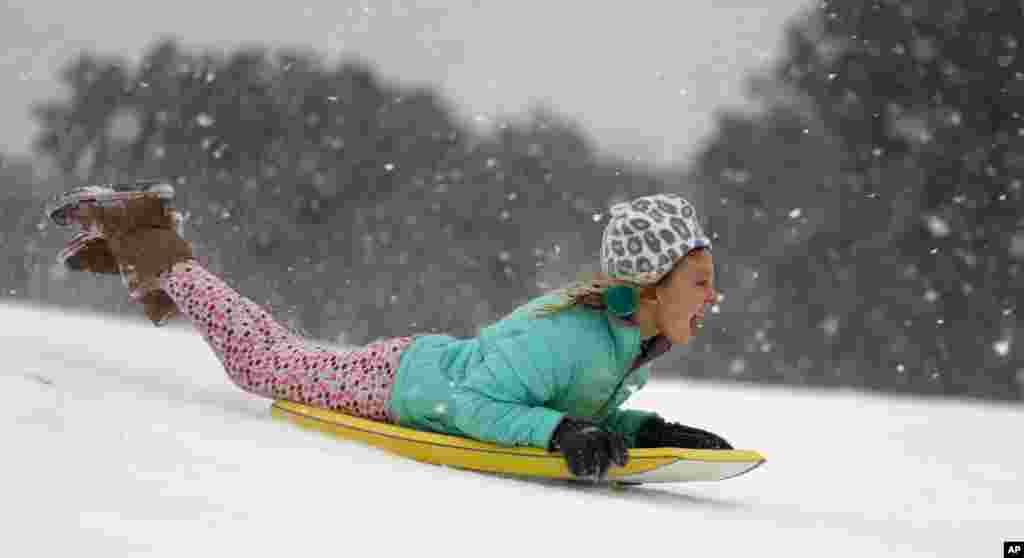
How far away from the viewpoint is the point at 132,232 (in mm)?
2686

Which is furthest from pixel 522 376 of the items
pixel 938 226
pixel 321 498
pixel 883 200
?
pixel 883 200

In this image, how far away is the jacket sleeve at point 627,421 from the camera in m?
2.10

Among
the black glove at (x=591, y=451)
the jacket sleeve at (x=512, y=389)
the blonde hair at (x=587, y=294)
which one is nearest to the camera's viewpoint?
the black glove at (x=591, y=451)

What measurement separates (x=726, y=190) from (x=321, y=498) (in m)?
14.4

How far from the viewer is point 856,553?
1.43 meters

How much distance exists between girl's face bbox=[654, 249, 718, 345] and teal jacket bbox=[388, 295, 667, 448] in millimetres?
65

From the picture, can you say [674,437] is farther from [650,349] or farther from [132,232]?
[132,232]

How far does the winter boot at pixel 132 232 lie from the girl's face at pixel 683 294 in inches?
53.2

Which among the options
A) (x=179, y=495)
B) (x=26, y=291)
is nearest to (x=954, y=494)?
(x=179, y=495)

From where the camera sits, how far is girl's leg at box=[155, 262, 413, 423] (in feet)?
6.98

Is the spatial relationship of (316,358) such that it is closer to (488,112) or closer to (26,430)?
(26,430)

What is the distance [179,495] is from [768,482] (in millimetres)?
1641

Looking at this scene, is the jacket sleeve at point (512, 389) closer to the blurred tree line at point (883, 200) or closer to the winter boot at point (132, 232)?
the winter boot at point (132, 232)

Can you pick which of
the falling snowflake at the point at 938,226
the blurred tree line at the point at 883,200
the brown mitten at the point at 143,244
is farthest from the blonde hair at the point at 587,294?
the falling snowflake at the point at 938,226
